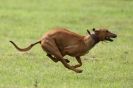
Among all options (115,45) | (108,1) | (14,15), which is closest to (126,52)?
(115,45)

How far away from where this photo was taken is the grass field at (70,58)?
538 inches

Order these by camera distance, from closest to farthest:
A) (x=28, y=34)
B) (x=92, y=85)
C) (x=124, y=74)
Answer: (x=92, y=85)
(x=124, y=74)
(x=28, y=34)

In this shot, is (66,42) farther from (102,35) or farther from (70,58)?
(70,58)

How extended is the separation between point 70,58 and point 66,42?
11.2 ft

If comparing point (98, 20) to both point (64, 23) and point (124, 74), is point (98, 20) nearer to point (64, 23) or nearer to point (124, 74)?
point (64, 23)

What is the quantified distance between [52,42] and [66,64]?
1.74 feet

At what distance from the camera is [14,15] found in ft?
86.3

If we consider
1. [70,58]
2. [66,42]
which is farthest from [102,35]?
[70,58]

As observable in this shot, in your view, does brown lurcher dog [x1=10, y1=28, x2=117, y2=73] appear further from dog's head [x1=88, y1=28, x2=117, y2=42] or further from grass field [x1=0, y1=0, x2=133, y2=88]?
grass field [x1=0, y1=0, x2=133, y2=88]

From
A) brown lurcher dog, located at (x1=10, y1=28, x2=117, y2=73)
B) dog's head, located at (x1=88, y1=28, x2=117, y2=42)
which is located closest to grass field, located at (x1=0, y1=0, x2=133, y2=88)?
brown lurcher dog, located at (x1=10, y1=28, x2=117, y2=73)

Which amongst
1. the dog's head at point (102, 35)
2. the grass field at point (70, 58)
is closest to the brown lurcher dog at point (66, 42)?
the dog's head at point (102, 35)

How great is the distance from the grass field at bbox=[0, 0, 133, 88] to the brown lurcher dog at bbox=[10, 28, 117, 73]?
52cm

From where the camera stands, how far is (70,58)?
17.1 meters

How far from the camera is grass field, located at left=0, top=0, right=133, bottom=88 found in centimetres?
1366
